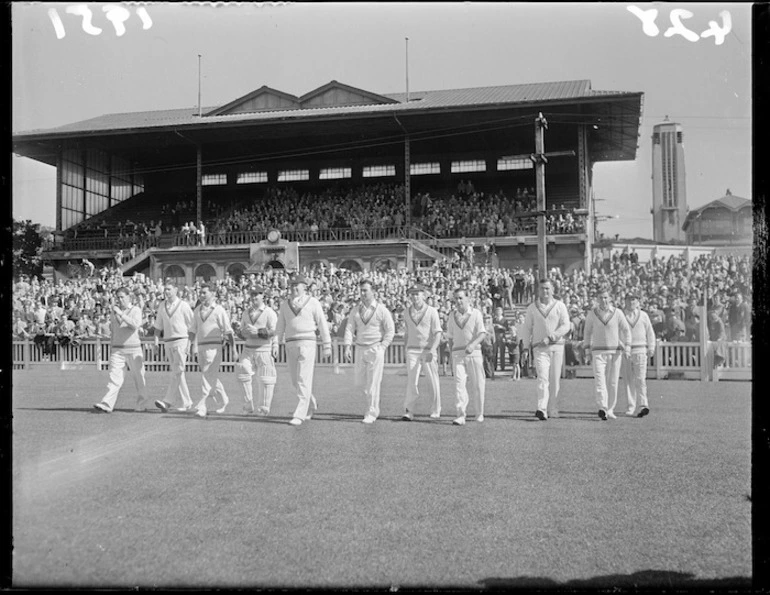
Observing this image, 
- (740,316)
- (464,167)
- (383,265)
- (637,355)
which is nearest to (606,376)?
(637,355)

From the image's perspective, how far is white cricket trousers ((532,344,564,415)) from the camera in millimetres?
7891

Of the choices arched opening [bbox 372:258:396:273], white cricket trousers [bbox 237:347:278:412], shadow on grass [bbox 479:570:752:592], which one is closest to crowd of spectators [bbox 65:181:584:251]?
arched opening [bbox 372:258:396:273]

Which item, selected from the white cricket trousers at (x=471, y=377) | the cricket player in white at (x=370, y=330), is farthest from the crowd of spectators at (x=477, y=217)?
the white cricket trousers at (x=471, y=377)

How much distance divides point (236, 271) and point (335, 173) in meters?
5.27

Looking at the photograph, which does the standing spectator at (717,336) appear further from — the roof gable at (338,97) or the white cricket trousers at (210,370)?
the white cricket trousers at (210,370)

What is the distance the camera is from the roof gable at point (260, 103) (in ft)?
A: 21.6

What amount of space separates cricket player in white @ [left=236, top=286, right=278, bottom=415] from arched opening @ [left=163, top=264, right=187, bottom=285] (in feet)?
2.87

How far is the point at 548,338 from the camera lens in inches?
314

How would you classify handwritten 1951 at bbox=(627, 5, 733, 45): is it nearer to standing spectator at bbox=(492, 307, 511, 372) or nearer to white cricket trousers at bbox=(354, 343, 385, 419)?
white cricket trousers at bbox=(354, 343, 385, 419)

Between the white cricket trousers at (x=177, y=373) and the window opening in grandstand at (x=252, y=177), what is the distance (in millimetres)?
2505

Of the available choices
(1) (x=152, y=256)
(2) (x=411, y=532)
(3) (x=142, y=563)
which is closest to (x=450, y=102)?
(1) (x=152, y=256)

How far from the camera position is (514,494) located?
493 cm

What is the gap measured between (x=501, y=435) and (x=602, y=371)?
1.96 metres

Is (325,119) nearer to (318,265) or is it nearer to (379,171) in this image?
(379,171)
